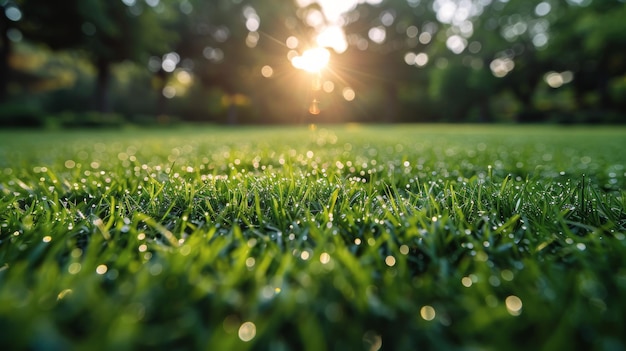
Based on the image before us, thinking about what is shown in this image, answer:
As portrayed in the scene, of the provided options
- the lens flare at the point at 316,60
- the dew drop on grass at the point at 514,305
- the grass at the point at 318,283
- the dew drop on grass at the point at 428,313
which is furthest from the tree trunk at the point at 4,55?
the dew drop on grass at the point at 514,305

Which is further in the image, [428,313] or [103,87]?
[103,87]

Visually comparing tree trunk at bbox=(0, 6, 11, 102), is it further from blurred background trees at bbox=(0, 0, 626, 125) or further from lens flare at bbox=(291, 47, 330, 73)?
lens flare at bbox=(291, 47, 330, 73)

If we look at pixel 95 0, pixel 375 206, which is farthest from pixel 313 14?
pixel 375 206

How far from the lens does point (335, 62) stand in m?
36.5

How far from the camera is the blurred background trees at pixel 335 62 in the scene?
24.2m

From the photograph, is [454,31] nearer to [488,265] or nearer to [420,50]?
[420,50]

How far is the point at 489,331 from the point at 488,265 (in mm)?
334

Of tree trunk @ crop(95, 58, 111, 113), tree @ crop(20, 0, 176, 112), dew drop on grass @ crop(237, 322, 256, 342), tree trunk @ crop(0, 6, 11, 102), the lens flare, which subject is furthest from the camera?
tree trunk @ crop(95, 58, 111, 113)

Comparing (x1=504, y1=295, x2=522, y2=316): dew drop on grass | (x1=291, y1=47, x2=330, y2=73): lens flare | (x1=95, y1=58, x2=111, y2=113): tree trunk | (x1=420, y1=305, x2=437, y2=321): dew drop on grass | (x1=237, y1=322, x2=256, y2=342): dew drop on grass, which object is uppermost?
(x1=291, y1=47, x2=330, y2=73): lens flare

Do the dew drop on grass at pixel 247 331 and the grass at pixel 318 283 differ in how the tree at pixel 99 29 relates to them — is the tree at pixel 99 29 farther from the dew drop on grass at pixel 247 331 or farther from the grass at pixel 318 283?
the dew drop on grass at pixel 247 331

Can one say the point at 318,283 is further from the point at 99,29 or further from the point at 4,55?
the point at 99,29

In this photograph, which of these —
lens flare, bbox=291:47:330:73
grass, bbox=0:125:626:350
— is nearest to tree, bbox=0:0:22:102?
lens flare, bbox=291:47:330:73

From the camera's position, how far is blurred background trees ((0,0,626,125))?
24159 mm

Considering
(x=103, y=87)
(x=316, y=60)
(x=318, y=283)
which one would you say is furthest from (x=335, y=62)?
(x=318, y=283)
